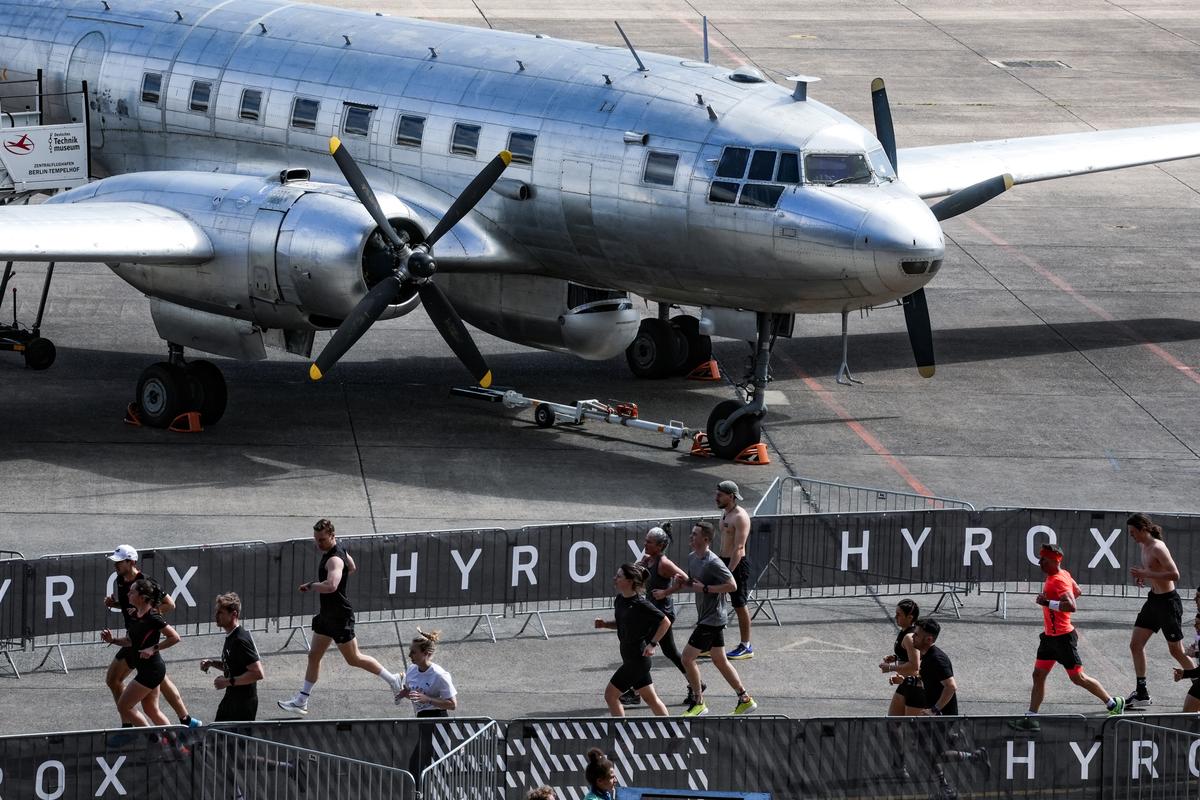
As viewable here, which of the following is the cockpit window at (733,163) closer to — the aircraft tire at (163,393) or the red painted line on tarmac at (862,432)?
the red painted line on tarmac at (862,432)

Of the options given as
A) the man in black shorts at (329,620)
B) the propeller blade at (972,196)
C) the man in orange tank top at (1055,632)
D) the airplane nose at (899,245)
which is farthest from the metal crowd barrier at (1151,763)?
the propeller blade at (972,196)

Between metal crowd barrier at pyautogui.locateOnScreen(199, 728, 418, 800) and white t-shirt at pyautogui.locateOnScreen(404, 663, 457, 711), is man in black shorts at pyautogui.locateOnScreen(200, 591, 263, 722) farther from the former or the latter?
white t-shirt at pyautogui.locateOnScreen(404, 663, 457, 711)

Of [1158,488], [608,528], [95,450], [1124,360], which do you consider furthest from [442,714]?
[1124,360]

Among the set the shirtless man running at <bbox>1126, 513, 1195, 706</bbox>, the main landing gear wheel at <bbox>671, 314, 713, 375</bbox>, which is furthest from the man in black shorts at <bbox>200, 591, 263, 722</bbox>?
the main landing gear wheel at <bbox>671, 314, 713, 375</bbox>

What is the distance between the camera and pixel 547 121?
25156mm

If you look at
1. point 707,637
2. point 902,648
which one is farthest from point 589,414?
point 902,648

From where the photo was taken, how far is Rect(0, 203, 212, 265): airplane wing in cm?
2362

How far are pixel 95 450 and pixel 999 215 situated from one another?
76.0 feet

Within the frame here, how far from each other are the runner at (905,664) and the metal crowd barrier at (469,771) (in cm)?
340

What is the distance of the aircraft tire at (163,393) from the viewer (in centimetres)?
2550

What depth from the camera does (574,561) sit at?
1962 cm

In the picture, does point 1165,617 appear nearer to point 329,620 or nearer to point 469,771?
point 469,771

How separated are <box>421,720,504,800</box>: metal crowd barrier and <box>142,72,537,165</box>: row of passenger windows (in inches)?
475

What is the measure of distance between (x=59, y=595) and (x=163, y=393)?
25.9ft
